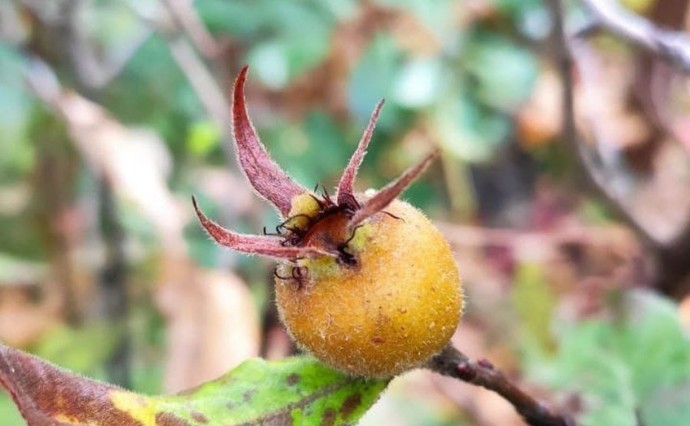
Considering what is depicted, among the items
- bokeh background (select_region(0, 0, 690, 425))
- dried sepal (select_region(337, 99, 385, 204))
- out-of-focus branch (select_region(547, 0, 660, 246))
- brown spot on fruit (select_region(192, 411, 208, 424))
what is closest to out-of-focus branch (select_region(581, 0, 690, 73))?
out-of-focus branch (select_region(547, 0, 660, 246))

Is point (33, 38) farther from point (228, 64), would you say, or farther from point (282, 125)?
point (282, 125)

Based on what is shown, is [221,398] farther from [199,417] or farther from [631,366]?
[631,366]

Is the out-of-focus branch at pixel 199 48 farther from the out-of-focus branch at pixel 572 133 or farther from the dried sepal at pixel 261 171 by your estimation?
A: the dried sepal at pixel 261 171

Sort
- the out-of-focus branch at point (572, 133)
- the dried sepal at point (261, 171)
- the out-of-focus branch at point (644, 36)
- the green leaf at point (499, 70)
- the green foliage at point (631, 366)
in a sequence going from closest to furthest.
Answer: the dried sepal at point (261, 171) → the out-of-focus branch at point (644, 36) → the green foliage at point (631, 366) → the out-of-focus branch at point (572, 133) → the green leaf at point (499, 70)

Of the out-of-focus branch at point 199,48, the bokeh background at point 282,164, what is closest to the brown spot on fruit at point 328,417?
the bokeh background at point 282,164

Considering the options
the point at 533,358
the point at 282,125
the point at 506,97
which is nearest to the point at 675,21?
the point at 506,97

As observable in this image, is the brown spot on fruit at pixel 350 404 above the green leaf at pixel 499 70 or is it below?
above
